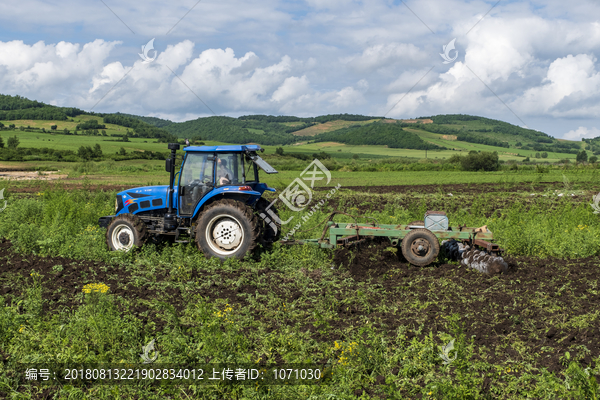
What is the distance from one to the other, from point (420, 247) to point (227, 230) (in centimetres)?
353

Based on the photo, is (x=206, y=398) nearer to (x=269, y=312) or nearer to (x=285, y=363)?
(x=285, y=363)

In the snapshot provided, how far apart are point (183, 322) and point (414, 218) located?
943 centimetres

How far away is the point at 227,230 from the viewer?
824 cm

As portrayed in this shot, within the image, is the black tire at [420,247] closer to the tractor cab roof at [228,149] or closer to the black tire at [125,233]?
the tractor cab roof at [228,149]

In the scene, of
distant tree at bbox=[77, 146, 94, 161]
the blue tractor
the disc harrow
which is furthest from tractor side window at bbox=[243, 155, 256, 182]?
distant tree at bbox=[77, 146, 94, 161]

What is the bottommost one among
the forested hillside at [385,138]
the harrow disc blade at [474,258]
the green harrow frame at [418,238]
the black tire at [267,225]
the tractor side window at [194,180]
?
the harrow disc blade at [474,258]

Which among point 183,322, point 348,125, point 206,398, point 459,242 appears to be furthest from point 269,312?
point 348,125

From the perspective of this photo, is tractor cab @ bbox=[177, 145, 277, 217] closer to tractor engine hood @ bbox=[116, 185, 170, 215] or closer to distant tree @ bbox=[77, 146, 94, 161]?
tractor engine hood @ bbox=[116, 185, 170, 215]

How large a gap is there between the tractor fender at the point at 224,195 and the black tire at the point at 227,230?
0.65 ft

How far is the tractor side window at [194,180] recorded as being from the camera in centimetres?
859

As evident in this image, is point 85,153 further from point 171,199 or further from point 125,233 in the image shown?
point 171,199

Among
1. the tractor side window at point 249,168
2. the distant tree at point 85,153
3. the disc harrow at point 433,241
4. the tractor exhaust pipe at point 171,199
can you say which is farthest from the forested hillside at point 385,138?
the tractor exhaust pipe at point 171,199

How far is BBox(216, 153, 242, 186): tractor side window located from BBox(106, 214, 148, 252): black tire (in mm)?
1849

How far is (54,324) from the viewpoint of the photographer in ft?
17.3
